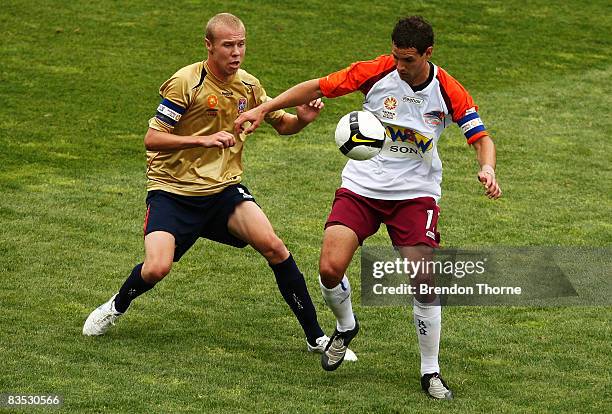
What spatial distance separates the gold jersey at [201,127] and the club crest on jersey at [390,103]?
3.40 feet

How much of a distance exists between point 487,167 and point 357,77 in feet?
3.54

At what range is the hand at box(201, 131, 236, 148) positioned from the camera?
766cm

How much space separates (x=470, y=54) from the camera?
17734 millimetres

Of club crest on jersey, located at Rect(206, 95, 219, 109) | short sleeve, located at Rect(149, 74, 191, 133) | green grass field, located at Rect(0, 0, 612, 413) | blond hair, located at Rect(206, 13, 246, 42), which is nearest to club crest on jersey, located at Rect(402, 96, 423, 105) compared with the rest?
blond hair, located at Rect(206, 13, 246, 42)

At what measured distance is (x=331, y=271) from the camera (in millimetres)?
7699

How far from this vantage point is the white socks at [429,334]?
7.48 metres

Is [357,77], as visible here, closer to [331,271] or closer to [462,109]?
[462,109]

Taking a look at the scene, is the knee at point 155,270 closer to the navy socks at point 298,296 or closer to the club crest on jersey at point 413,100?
the navy socks at point 298,296

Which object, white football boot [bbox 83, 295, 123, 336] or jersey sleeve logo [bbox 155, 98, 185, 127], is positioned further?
white football boot [bbox 83, 295, 123, 336]

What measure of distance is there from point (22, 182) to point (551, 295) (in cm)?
585

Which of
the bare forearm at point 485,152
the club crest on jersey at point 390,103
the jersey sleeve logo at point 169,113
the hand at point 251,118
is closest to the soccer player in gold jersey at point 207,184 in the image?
the jersey sleeve logo at point 169,113

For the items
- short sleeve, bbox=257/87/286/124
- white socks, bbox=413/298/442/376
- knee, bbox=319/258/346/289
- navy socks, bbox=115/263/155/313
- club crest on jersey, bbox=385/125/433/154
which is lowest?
navy socks, bbox=115/263/155/313

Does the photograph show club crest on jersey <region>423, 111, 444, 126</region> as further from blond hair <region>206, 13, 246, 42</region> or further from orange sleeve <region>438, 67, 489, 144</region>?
blond hair <region>206, 13, 246, 42</region>

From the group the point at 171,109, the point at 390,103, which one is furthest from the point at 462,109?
the point at 171,109
